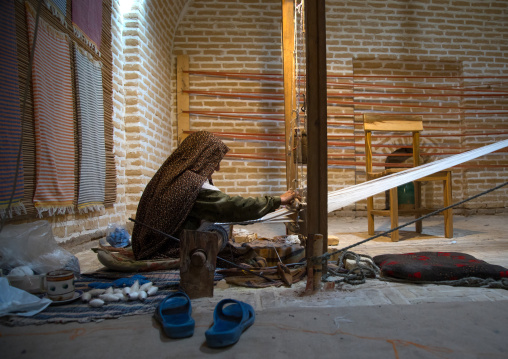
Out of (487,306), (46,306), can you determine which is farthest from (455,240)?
(46,306)

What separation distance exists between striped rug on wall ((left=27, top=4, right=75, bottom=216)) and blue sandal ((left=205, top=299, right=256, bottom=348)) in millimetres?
1445

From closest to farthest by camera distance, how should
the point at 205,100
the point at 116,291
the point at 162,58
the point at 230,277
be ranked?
the point at 116,291, the point at 230,277, the point at 162,58, the point at 205,100

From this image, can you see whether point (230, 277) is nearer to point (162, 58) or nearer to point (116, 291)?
point (116, 291)

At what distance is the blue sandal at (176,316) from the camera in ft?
3.76

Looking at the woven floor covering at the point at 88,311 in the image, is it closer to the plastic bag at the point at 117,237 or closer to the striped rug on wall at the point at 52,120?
the striped rug on wall at the point at 52,120

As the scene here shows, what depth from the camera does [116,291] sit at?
1.57 m

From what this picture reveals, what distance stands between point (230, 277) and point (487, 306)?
1.13 metres

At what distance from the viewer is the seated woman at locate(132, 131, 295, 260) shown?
1949mm

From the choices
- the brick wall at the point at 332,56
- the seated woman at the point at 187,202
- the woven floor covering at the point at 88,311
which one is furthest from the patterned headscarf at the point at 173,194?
the brick wall at the point at 332,56

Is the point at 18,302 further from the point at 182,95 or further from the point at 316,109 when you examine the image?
the point at 182,95

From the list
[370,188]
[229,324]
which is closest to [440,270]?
[370,188]

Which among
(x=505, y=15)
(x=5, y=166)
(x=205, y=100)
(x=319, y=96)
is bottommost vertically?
(x=5, y=166)

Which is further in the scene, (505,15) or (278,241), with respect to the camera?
(505,15)

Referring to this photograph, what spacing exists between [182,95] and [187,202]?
330cm
